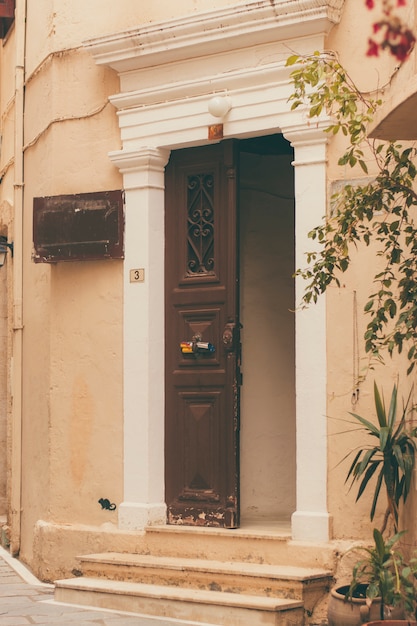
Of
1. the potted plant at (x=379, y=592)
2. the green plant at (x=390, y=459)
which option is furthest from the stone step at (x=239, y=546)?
the potted plant at (x=379, y=592)

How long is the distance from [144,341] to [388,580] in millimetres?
3028

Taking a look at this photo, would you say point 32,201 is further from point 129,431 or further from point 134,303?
point 129,431

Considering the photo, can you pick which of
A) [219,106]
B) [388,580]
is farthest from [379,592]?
[219,106]

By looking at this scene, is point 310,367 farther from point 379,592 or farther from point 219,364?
point 379,592

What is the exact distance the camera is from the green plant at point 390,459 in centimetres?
668

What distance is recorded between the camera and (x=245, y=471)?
30.2 ft

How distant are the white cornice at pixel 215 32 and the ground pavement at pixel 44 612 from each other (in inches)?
163

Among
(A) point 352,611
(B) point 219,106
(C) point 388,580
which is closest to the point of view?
(C) point 388,580

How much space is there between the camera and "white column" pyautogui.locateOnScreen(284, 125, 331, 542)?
7484mm

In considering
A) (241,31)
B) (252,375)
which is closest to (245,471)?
(252,375)

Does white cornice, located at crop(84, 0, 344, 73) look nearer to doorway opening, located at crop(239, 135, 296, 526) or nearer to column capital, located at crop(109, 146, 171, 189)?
column capital, located at crop(109, 146, 171, 189)

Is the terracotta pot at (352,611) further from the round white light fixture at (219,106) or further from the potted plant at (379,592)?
the round white light fixture at (219,106)

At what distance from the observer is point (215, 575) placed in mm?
7414

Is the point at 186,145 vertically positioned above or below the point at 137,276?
above
